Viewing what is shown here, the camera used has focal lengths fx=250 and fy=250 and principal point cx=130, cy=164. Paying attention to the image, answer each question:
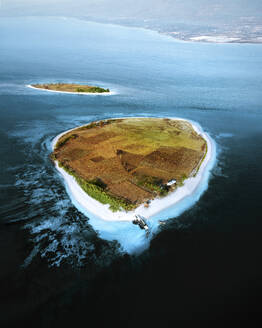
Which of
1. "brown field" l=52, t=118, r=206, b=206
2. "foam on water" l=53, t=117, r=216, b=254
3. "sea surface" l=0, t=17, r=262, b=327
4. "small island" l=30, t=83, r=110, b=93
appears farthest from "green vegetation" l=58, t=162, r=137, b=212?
"small island" l=30, t=83, r=110, b=93

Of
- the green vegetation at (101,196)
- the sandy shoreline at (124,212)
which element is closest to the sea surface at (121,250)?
the sandy shoreline at (124,212)

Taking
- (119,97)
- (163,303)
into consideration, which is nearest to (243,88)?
(119,97)

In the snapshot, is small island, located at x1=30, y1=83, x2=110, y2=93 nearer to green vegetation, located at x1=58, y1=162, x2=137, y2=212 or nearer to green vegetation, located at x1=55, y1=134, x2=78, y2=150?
green vegetation, located at x1=55, y1=134, x2=78, y2=150

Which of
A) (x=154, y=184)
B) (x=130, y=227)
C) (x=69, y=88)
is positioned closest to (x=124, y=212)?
(x=130, y=227)

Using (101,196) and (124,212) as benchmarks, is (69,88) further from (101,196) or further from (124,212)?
(124,212)

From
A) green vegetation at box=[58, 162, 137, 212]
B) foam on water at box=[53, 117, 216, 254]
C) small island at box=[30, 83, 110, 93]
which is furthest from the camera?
small island at box=[30, 83, 110, 93]

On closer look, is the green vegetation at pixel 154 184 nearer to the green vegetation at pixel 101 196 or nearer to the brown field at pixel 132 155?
the brown field at pixel 132 155
